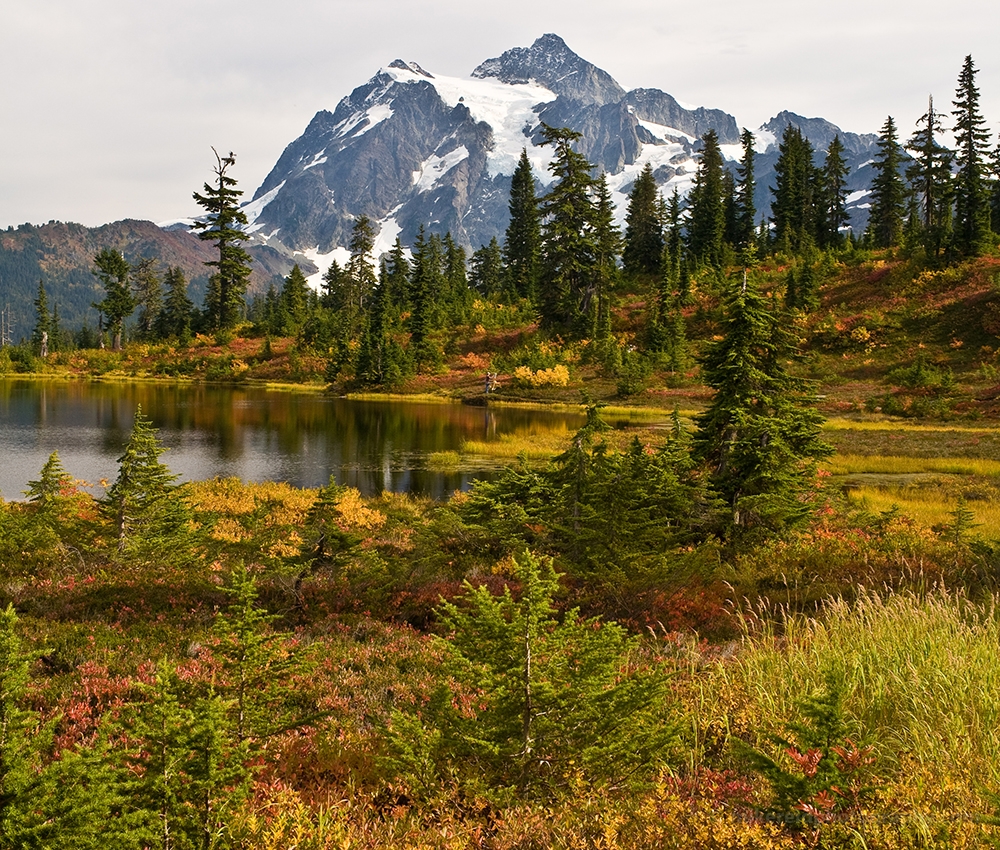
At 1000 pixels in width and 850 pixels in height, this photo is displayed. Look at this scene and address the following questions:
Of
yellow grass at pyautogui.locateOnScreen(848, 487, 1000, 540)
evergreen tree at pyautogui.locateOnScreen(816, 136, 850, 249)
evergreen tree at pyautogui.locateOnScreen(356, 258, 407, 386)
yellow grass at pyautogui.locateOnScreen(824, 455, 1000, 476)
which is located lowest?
yellow grass at pyautogui.locateOnScreen(848, 487, 1000, 540)

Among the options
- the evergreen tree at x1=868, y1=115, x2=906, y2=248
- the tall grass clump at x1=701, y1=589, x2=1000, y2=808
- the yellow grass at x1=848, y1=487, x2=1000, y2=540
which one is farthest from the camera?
the evergreen tree at x1=868, y1=115, x2=906, y2=248

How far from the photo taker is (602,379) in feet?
188

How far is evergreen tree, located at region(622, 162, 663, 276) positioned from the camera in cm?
7706

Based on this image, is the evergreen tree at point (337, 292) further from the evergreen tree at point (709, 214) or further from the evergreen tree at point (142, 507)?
the evergreen tree at point (142, 507)

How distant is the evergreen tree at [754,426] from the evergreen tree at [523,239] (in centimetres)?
6289

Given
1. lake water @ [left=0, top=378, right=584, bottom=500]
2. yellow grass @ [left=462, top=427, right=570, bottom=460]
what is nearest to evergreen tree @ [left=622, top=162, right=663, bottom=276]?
lake water @ [left=0, top=378, right=584, bottom=500]

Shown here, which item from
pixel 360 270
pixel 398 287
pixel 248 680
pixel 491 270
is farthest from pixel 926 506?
pixel 491 270

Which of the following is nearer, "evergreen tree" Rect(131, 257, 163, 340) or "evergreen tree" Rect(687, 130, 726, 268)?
"evergreen tree" Rect(687, 130, 726, 268)

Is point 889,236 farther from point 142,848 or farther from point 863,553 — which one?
point 142,848

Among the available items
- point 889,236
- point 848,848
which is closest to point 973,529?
point 848,848

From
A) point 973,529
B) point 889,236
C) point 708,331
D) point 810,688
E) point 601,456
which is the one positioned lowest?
point 973,529

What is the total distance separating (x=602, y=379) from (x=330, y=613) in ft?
161

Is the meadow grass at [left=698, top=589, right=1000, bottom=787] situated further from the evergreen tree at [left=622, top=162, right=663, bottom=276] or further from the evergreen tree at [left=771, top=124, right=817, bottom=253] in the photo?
the evergreen tree at [left=771, top=124, right=817, bottom=253]

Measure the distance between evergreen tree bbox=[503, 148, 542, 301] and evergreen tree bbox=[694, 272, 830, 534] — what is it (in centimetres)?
6289
